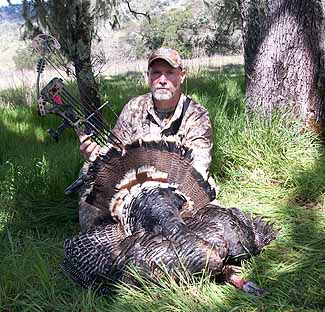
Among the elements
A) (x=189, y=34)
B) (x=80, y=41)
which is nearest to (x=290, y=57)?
(x=80, y=41)

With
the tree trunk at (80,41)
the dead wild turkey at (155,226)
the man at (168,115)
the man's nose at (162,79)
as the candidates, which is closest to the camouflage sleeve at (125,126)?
the man at (168,115)

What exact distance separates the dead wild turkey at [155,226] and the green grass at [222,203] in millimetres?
99

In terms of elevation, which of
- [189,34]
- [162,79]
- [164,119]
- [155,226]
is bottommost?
[155,226]

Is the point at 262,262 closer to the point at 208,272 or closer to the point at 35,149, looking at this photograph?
Result: the point at 208,272

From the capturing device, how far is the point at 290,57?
470 centimetres

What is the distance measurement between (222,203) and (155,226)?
3.77 ft

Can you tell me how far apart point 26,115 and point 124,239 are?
12.5 ft

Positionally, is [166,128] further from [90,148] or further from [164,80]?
[90,148]

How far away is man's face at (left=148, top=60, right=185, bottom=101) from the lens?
11.3 feet

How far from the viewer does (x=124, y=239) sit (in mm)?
2871

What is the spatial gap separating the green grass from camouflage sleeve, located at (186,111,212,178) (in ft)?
1.73

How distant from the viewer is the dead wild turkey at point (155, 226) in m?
2.65

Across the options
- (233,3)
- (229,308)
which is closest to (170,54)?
(229,308)

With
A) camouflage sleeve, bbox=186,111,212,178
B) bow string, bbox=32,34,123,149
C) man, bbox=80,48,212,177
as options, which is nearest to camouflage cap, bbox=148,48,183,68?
man, bbox=80,48,212,177
